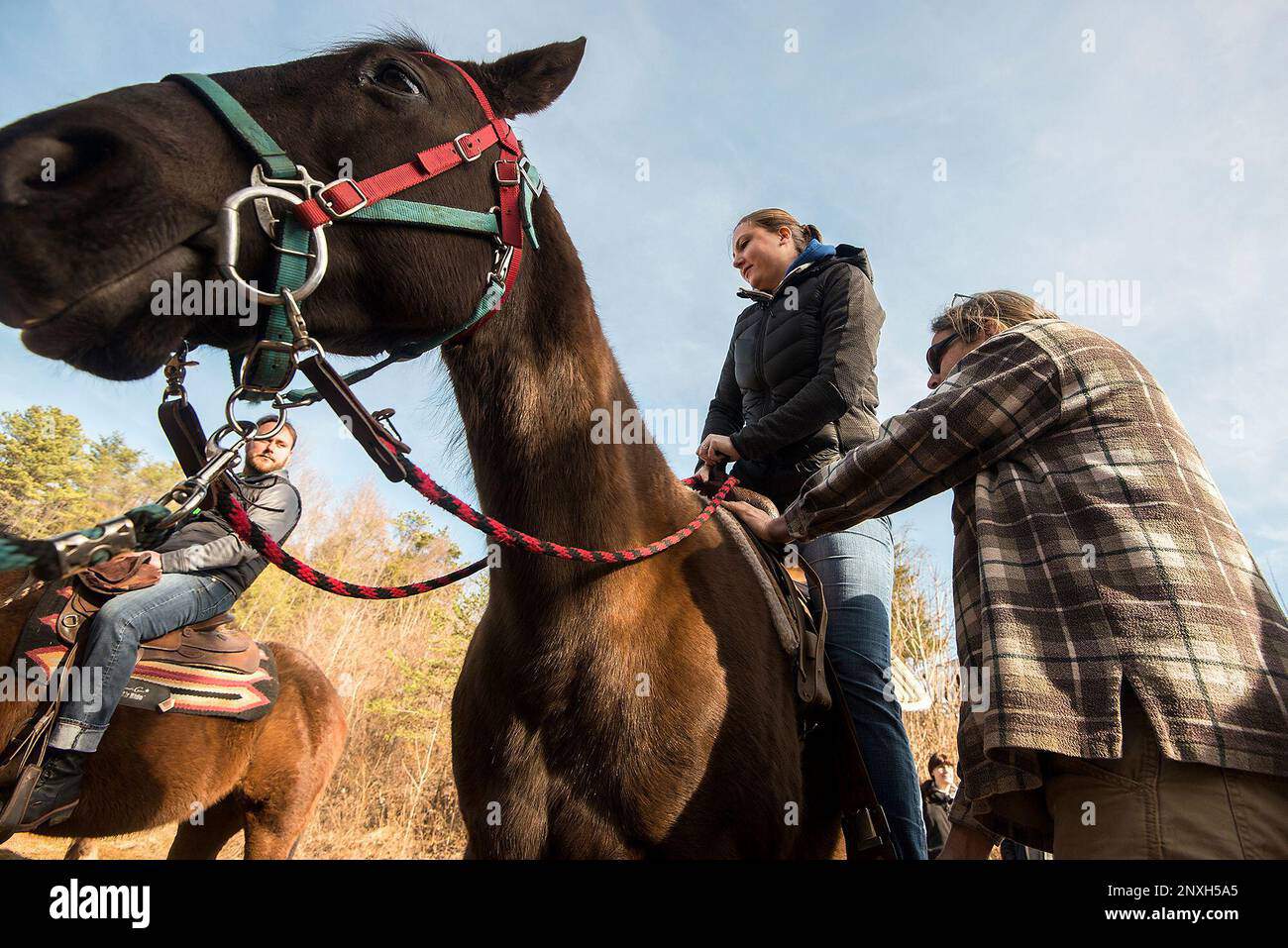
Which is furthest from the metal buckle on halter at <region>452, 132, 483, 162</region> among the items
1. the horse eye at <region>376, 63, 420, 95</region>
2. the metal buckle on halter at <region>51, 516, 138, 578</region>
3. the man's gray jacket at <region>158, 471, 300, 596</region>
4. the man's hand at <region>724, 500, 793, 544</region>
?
the man's gray jacket at <region>158, 471, 300, 596</region>

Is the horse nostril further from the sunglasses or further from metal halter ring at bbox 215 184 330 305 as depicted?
the sunglasses

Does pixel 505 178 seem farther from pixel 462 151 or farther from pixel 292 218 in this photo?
pixel 292 218

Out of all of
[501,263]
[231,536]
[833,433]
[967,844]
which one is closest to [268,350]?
[501,263]

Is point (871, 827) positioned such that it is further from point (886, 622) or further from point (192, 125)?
point (192, 125)

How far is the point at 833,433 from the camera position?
2.95 m

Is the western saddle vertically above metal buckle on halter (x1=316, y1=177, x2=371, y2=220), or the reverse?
metal buckle on halter (x1=316, y1=177, x2=371, y2=220)

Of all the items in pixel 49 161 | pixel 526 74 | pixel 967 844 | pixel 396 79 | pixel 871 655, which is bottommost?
pixel 967 844

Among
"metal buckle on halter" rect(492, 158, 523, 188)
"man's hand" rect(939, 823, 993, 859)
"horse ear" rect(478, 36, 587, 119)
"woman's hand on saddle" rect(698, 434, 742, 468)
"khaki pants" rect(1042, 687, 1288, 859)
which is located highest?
"horse ear" rect(478, 36, 587, 119)

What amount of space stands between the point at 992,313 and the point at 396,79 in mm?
2024

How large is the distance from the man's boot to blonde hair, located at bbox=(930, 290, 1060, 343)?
530 centimetres

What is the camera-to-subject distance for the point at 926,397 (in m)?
2.06

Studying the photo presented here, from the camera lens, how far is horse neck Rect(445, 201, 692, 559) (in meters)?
1.98

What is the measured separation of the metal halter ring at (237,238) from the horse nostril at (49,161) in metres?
0.23

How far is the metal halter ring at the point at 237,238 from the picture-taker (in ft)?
4.90
